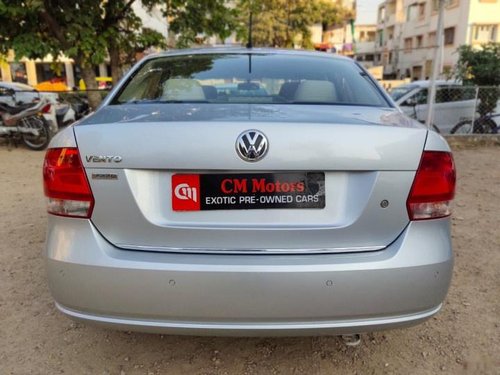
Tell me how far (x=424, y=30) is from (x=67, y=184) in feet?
149

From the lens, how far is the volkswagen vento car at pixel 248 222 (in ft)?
5.97

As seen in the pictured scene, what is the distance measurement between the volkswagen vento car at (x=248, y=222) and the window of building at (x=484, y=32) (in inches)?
1473

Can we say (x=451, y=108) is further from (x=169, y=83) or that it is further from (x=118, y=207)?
(x=118, y=207)

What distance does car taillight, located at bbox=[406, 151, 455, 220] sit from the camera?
190 centimetres

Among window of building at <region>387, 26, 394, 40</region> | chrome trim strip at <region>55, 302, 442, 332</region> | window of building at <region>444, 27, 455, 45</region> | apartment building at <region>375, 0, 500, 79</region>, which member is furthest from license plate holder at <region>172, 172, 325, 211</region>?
window of building at <region>387, 26, 394, 40</region>

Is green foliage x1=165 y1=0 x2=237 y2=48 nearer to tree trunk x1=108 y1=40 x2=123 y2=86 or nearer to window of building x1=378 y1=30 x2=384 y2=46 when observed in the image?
tree trunk x1=108 y1=40 x2=123 y2=86

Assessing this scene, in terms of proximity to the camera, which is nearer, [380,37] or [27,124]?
[27,124]

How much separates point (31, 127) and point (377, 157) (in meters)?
8.73

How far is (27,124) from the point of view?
29.6ft

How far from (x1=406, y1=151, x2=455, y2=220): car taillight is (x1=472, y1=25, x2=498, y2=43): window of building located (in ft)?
122

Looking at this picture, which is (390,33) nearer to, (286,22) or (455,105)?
(286,22)

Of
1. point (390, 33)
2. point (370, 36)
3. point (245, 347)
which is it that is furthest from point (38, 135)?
point (370, 36)

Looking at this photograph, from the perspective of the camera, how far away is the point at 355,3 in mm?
42188

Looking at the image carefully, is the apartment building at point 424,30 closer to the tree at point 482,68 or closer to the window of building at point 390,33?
the window of building at point 390,33
